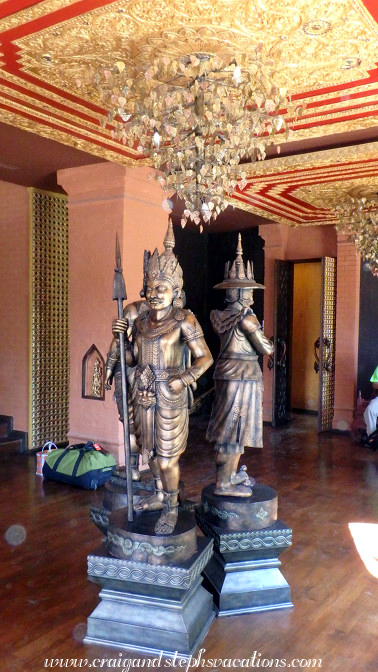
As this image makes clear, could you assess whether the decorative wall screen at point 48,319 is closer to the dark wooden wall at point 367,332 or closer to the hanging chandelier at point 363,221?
the hanging chandelier at point 363,221

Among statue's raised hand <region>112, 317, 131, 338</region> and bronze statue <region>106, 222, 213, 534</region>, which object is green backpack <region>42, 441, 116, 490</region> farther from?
statue's raised hand <region>112, 317, 131, 338</region>

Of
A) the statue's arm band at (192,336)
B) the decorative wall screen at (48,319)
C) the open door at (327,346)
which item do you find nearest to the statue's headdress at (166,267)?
the statue's arm band at (192,336)

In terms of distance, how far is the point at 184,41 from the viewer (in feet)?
9.68

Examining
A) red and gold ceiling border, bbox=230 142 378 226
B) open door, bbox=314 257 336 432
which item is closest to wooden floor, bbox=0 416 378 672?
open door, bbox=314 257 336 432

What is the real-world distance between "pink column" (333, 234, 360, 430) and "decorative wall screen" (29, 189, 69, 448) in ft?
12.8

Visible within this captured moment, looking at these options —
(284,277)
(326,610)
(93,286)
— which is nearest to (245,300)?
(326,610)

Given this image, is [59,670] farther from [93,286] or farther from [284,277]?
[284,277]

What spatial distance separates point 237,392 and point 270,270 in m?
5.72

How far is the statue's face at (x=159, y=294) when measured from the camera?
285 cm

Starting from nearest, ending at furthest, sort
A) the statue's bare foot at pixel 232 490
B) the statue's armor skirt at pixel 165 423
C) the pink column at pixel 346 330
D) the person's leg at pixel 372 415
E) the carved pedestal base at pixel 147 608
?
1. the carved pedestal base at pixel 147 608
2. the statue's armor skirt at pixel 165 423
3. the statue's bare foot at pixel 232 490
4. the person's leg at pixel 372 415
5. the pink column at pixel 346 330

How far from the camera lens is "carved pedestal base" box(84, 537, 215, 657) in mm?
2557

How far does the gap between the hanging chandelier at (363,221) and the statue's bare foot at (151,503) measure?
414cm

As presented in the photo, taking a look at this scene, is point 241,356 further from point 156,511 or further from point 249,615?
point 249,615

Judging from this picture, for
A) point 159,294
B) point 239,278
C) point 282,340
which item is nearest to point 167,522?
point 159,294
